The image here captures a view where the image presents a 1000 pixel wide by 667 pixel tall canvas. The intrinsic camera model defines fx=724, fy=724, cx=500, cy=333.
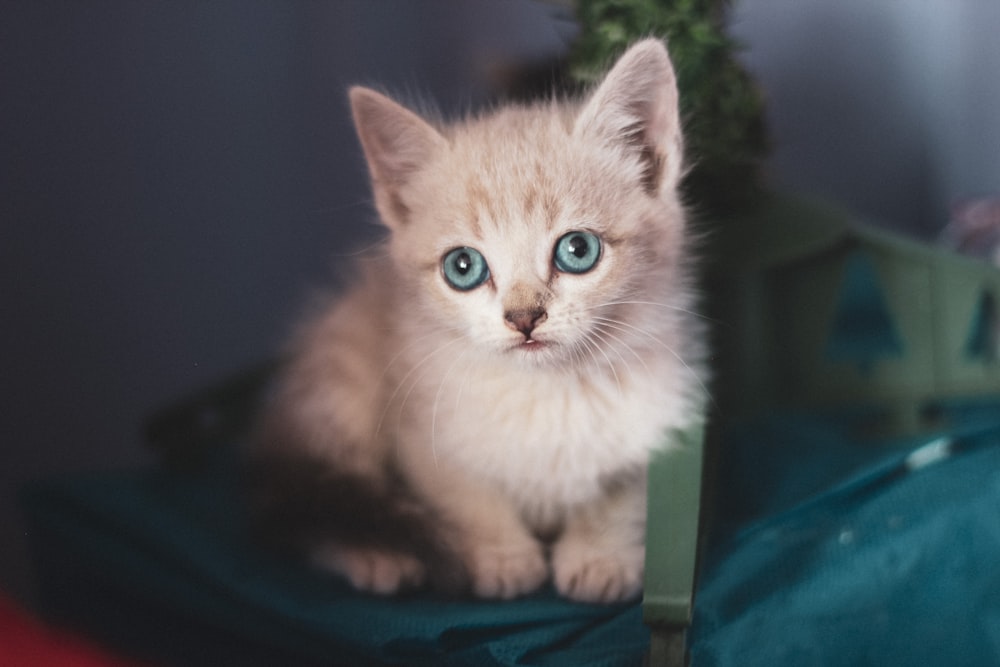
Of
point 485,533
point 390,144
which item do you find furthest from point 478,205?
point 485,533

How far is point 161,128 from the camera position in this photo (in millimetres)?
1142

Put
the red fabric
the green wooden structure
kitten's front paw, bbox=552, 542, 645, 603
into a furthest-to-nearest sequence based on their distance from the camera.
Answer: the green wooden structure < kitten's front paw, bbox=552, 542, 645, 603 < the red fabric

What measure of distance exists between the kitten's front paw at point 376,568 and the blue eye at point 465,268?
0.37 meters

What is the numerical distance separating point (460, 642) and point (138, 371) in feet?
2.41

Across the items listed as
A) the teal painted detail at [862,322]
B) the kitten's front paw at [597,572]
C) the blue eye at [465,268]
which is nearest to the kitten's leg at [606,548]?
the kitten's front paw at [597,572]

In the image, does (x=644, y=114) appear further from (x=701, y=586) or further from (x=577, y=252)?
(x=701, y=586)

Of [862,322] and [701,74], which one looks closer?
[701,74]

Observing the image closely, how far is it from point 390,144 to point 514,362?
339mm

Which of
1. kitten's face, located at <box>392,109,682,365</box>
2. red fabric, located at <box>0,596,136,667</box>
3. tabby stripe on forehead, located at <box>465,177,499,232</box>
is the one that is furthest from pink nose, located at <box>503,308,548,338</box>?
red fabric, located at <box>0,596,136,667</box>

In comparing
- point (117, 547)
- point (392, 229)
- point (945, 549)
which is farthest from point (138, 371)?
point (945, 549)

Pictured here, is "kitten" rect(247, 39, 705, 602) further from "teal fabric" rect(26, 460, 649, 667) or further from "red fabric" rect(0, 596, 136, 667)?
"red fabric" rect(0, 596, 136, 667)

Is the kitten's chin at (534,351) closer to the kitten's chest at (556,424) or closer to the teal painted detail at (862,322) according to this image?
the kitten's chest at (556,424)

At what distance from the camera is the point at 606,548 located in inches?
39.0

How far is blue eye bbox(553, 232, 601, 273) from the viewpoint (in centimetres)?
87
